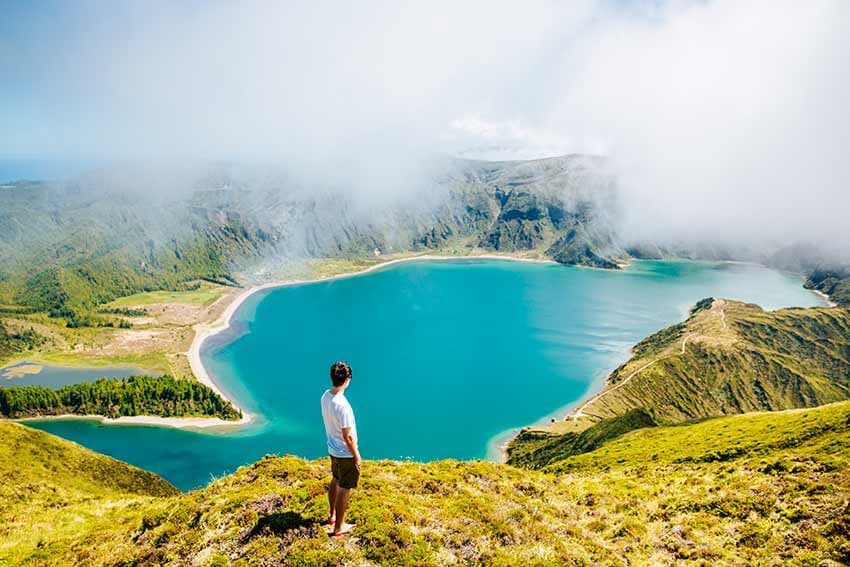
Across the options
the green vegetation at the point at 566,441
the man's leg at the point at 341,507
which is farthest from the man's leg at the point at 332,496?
the green vegetation at the point at 566,441

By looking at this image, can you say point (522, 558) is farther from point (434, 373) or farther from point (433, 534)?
point (434, 373)

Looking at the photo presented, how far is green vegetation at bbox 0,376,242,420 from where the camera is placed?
148 meters

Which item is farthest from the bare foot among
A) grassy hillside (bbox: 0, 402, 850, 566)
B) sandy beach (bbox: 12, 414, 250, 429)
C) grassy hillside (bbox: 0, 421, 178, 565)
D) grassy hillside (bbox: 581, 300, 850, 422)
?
grassy hillside (bbox: 581, 300, 850, 422)

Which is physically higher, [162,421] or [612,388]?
[612,388]

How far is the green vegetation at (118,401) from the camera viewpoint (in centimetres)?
14750

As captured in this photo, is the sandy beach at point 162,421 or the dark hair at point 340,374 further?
the sandy beach at point 162,421

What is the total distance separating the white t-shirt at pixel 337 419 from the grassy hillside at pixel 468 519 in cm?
351

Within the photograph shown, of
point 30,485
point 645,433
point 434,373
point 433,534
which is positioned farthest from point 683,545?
point 434,373

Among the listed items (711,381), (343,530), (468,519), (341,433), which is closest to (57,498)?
(343,530)

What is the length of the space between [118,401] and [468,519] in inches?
6828

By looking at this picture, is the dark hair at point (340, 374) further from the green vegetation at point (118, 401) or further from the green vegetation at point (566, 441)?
the green vegetation at point (118, 401)

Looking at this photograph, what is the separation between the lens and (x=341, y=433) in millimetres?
13430

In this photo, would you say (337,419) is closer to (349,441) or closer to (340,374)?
(349,441)

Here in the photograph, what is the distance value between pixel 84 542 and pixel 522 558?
705 inches
